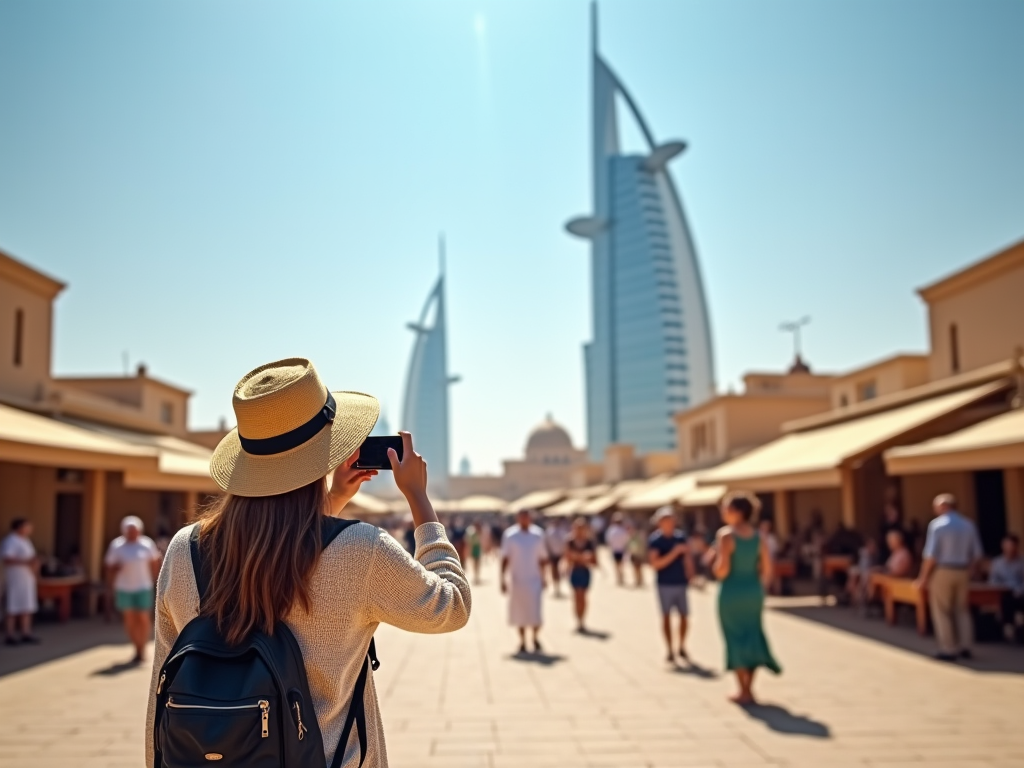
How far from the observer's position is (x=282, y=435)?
2.08m

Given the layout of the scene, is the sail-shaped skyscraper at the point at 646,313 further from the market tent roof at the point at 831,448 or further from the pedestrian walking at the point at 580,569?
the pedestrian walking at the point at 580,569

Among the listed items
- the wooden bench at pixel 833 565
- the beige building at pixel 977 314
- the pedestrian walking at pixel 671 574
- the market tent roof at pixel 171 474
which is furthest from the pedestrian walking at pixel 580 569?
the beige building at pixel 977 314

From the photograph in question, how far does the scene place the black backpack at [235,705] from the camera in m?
1.72

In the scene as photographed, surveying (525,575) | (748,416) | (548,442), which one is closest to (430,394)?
(548,442)

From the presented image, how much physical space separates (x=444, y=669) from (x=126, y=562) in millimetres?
3461

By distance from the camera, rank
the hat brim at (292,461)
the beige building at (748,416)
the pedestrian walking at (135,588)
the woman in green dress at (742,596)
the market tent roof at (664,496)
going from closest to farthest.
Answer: the hat brim at (292,461) → the woman in green dress at (742,596) → the pedestrian walking at (135,588) → the market tent roof at (664,496) → the beige building at (748,416)

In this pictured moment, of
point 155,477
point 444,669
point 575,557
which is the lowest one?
point 444,669

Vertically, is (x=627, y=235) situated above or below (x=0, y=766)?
above

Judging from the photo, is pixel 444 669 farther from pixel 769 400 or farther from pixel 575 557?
pixel 769 400

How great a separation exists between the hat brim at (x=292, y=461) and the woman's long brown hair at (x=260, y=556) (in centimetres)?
3

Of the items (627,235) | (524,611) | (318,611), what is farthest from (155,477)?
(627,235)

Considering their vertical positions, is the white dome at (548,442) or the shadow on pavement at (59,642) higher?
the white dome at (548,442)

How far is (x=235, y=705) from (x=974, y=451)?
35.3 feet

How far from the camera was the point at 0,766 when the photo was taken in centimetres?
554
